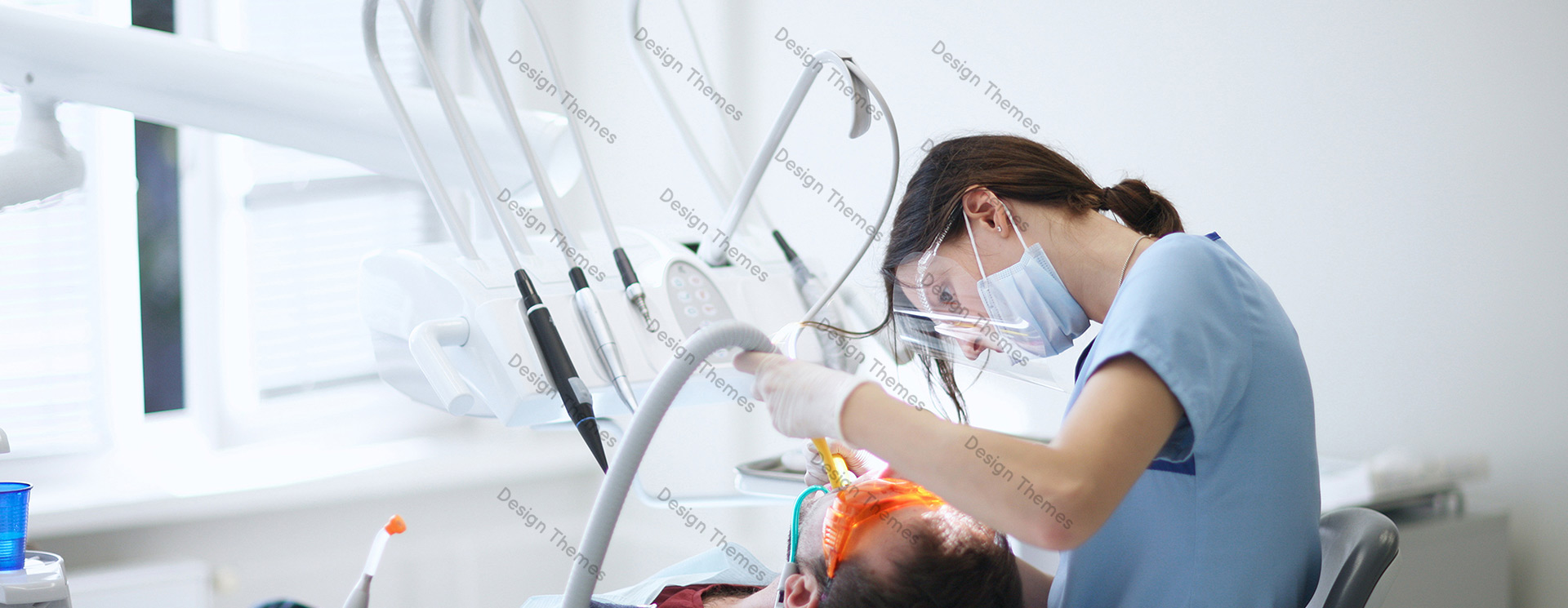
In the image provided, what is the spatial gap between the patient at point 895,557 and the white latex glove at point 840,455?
105 mm

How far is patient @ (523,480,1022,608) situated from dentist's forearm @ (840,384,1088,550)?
9.8 inches

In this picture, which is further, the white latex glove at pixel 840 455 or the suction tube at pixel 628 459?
the white latex glove at pixel 840 455

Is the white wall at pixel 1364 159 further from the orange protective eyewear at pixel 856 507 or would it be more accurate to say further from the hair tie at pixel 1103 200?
the orange protective eyewear at pixel 856 507

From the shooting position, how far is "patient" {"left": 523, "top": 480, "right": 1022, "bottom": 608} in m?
1.03

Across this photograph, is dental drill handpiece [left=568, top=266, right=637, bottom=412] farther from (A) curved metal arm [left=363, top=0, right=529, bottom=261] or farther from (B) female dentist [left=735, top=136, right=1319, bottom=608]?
(B) female dentist [left=735, top=136, right=1319, bottom=608]

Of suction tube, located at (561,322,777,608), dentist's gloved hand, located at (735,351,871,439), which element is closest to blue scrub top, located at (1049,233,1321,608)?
dentist's gloved hand, located at (735,351,871,439)

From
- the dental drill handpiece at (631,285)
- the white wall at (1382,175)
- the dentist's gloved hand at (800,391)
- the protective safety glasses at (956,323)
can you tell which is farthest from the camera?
the white wall at (1382,175)

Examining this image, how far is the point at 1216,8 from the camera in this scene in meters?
1.78

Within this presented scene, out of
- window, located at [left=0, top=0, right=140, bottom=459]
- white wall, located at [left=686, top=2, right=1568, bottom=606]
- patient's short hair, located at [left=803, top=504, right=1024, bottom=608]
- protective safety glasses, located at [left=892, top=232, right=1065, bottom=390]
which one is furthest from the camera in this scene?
window, located at [left=0, top=0, right=140, bottom=459]

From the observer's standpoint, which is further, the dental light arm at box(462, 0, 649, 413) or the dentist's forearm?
the dental light arm at box(462, 0, 649, 413)

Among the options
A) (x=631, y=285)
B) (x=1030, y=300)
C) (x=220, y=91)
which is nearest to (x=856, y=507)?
(x=1030, y=300)

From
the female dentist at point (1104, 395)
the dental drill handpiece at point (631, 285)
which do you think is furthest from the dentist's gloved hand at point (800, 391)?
the dental drill handpiece at point (631, 285)

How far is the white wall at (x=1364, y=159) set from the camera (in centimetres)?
144

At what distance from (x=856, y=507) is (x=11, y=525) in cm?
97
